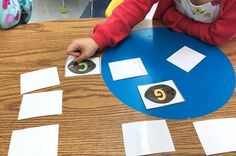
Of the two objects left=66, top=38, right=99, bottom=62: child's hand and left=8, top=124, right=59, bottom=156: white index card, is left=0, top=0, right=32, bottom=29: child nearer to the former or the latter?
left=66, top=38, right=99, bottom=62: child's hand

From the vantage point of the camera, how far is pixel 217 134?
0.58 metres

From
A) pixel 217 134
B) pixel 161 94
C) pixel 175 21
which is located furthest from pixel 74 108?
pixel 175 21

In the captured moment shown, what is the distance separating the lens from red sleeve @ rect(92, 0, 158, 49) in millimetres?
790

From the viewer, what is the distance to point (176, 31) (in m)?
0.86

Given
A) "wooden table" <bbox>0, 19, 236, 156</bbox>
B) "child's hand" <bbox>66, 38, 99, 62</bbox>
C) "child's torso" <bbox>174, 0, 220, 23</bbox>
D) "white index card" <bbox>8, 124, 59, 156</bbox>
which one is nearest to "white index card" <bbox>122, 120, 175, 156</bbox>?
"wooden table" <bbox>0, 19, 236, 156</bbox>

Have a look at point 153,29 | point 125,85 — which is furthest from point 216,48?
point 125,85

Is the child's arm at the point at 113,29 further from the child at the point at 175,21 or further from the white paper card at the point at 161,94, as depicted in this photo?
the white paper card at the point at 161,94

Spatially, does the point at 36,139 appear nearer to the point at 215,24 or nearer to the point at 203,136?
the point at 203,136

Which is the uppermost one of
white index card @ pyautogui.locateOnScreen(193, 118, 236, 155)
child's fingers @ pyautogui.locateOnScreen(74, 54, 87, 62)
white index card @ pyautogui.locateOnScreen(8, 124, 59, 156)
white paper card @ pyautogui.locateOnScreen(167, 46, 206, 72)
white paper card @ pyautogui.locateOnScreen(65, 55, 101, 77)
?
white paper card @ pyautogui.locateOnScreen(167, 46, 206, 72)

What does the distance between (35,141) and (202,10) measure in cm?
56

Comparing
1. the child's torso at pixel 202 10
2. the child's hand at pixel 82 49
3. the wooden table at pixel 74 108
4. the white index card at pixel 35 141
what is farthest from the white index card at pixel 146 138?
the child's torso at pixel 202 10

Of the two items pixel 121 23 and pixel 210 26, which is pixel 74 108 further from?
pixel 210 26

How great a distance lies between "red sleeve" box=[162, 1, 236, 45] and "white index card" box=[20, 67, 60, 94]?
38 centimetres

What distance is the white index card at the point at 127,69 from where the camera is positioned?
0.70 m
